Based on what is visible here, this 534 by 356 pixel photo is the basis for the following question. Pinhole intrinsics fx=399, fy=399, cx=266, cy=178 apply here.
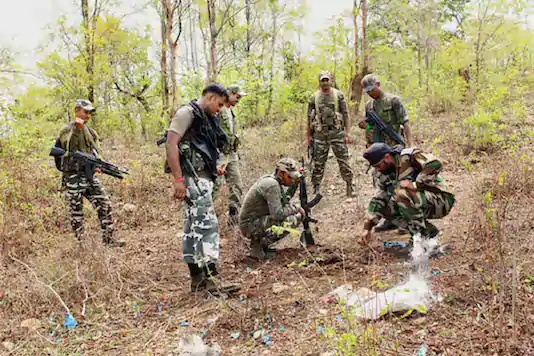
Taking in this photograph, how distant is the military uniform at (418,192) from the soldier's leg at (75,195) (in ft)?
10.3

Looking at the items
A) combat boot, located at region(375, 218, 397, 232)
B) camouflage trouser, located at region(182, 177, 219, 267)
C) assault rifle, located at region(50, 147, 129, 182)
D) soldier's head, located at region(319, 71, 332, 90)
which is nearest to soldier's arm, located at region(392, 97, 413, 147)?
combat boot, located at region(375, 218, 397, 232)

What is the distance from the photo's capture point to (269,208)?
355 centimetres

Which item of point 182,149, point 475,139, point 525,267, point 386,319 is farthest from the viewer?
point 475,139

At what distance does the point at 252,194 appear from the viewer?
371 cm

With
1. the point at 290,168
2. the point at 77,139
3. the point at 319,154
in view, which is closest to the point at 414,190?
the point at 290,168

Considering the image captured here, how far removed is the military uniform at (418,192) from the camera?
3234 millimetres

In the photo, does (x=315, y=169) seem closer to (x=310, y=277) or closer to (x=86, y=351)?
(x=310, y=277)

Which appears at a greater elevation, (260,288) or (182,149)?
(182,149)

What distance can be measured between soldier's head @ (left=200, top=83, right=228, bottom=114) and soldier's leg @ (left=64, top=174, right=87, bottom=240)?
225cm

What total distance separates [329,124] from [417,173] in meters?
2.13

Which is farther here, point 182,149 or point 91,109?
point 91,109

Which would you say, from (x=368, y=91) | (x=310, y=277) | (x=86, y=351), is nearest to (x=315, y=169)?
(x=368, y=91)

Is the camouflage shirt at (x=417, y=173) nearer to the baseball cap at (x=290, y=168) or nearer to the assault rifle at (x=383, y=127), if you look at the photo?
the baseball cap at (x=290, y=168)

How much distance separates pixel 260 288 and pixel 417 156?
5.46ft
